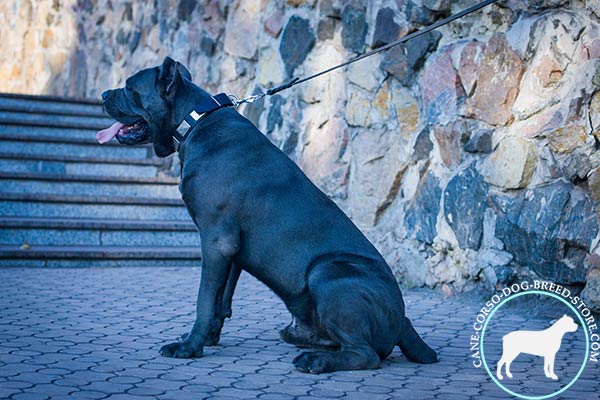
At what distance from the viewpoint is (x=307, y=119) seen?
7102 millimetres

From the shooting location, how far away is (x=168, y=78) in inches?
158

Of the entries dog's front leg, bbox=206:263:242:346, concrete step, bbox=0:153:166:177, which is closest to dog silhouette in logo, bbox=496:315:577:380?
dog's front leg, bbox=206:263:242:346

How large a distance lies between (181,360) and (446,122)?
268 centimetres

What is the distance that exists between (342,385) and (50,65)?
12.0m

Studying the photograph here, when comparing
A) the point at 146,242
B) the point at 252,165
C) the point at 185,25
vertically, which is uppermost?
the point at 185,25

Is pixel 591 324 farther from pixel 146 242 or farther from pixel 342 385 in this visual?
pixel 146 242

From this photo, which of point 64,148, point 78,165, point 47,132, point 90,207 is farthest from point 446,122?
point 47,132

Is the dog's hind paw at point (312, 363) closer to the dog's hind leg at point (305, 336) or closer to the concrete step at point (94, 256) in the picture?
the dog's hind leg at point (305, 336)

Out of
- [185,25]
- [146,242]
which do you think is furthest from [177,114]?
[185,25]

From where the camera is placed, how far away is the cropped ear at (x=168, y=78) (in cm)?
399

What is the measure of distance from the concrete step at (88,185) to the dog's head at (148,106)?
405 centimetres

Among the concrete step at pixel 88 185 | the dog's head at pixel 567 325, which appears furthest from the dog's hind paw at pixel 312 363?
the concrete step at pixel 88 185

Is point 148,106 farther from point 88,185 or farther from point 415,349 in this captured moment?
Answer: point 88,185

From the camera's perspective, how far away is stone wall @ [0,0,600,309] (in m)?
4.75
